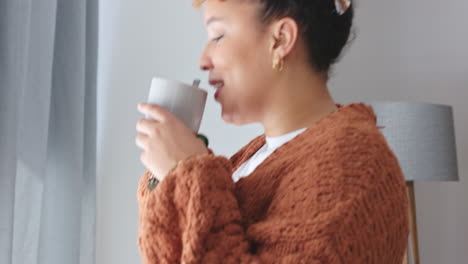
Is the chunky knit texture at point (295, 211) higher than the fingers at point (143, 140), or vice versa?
the fingers at point (143, 140)

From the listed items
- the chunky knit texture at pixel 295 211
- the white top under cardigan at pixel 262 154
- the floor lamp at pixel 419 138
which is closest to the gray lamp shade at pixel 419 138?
the floor lamp at pixel 419 138

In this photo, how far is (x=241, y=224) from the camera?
0.55m

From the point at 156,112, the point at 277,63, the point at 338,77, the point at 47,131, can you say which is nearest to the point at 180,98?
the point at 156,112

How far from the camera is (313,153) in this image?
573 mm

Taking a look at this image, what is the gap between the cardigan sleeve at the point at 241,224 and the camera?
504 mm

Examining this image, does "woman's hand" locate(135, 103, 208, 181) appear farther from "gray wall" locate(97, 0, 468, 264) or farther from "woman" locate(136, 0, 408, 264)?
"gray wall" locate(97, 0, 468, 264)

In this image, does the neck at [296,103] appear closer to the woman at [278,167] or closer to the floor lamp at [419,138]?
the woman at [278,167]

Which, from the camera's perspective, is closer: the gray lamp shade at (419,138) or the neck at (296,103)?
the neck at (296,103)

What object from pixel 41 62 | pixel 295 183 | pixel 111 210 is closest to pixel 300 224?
pixel 295 183

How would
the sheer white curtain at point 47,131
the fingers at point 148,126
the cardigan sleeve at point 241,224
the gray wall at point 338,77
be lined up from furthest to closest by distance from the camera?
the gray wall at point 338,77 → the sheer white curtain at point 47,131 → the fingers at point 148,126 → the cardigan sleeve at point 241,224

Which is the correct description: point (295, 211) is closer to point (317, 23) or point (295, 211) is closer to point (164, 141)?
point (164, 141)

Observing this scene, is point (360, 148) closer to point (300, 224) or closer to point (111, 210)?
point (300, 224)

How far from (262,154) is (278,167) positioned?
14cm

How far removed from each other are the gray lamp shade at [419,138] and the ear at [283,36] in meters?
1.00
